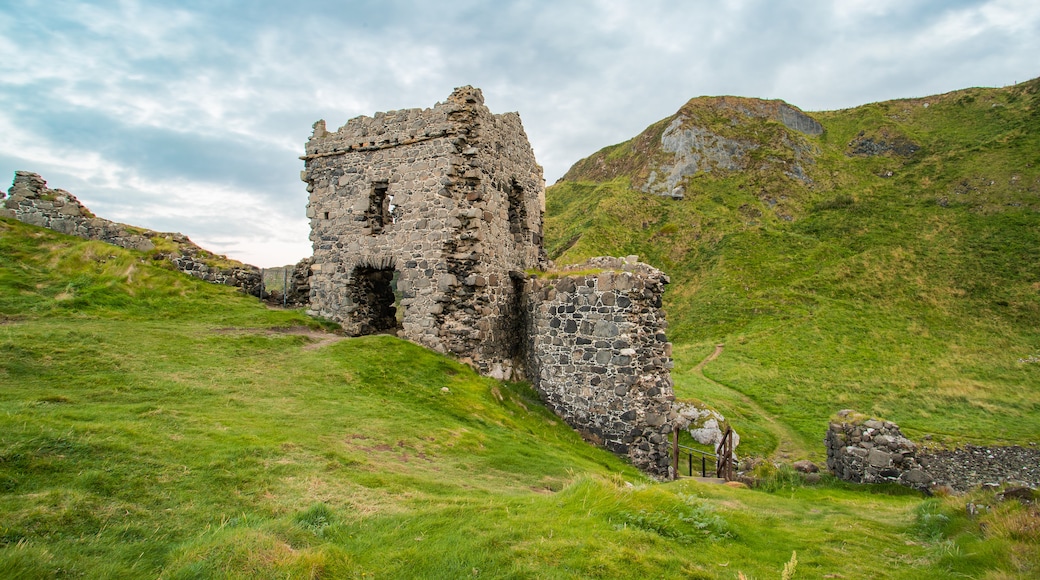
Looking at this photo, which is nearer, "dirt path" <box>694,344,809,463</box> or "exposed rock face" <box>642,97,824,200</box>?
"dirt path" <box>694,344,809,463</box>

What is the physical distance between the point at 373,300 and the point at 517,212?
5.62 metres

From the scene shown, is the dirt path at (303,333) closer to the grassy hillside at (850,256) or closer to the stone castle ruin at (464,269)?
the stone castle ruin at (464,269)

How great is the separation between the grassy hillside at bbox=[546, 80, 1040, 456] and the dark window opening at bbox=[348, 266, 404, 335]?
14274 mm

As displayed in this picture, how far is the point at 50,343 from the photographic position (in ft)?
32.2

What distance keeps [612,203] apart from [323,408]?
168ft

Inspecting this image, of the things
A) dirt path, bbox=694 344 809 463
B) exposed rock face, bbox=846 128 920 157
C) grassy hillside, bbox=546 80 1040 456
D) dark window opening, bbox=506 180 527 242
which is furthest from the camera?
exposed rock face, bbox=846 128 920 157

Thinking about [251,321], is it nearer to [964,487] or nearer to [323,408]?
[323,408]

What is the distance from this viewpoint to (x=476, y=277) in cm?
1539

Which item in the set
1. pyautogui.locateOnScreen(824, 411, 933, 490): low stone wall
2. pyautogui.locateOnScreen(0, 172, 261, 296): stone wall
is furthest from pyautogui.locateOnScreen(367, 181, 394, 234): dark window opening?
pyautogui.locateOnScreen(824, 411, 933, 490): low stone wall

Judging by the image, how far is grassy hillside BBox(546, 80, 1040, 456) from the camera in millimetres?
25969

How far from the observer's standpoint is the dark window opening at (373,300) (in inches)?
667

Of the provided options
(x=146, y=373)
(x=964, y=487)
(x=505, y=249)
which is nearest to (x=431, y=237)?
(x=505, y=249)

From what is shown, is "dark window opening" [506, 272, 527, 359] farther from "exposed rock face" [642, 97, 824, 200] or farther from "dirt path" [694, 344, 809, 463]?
"exposed rock face" [642, 97, 824, 200]

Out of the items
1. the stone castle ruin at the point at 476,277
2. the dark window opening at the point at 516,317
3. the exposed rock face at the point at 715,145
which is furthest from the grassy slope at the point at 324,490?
the exposed rock face at the point at 715,145
